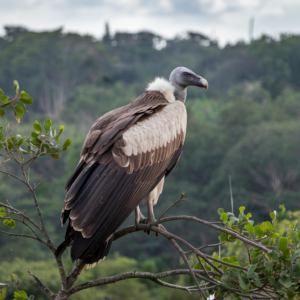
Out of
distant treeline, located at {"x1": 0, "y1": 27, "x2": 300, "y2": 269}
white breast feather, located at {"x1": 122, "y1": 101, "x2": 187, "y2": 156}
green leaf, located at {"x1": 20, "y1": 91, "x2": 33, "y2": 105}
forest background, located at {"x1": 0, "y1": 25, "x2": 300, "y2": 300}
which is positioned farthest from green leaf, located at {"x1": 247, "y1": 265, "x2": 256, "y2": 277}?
distant treeline, located at {"x1": 0, "y1": 27, "x2": 300, "y2": 269}

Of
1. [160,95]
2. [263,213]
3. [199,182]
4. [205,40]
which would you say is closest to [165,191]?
[199,182]

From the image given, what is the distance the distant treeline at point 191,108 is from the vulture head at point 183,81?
22.1 metres

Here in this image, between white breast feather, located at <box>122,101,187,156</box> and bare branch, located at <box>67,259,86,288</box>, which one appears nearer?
bare branch, located at <box>67,259,86,288</box>

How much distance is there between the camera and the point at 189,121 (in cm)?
4122

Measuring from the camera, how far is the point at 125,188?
3379 millimetres

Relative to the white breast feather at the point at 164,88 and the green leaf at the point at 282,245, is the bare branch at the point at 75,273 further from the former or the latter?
the white breast feather at the point at 164,88

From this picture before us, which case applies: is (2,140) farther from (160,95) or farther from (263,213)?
(263,213)

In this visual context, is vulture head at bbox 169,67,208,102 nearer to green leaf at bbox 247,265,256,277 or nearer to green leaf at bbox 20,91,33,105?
green leaf at bbox 20,91,33,105

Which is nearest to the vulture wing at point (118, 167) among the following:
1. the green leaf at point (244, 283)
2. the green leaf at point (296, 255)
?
the green leaf at point (244, 283)

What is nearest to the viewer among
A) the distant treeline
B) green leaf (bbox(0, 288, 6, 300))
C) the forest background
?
green leaf (bbox(0, 288, 6, 300))

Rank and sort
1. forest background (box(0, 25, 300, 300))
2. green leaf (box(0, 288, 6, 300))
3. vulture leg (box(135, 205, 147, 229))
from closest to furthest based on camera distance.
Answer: green leaf (box(0, 288, 6, 300)), vulture leg (box(135, 205, 147, 229)), forest background (box(0, 25, 300, 300))

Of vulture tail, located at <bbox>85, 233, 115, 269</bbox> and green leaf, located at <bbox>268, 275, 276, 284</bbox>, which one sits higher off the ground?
green leaf, located at <bbox>268, 275, 276, 284</bbox>

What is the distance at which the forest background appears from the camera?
27.5 meters

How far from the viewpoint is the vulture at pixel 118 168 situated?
310cm
